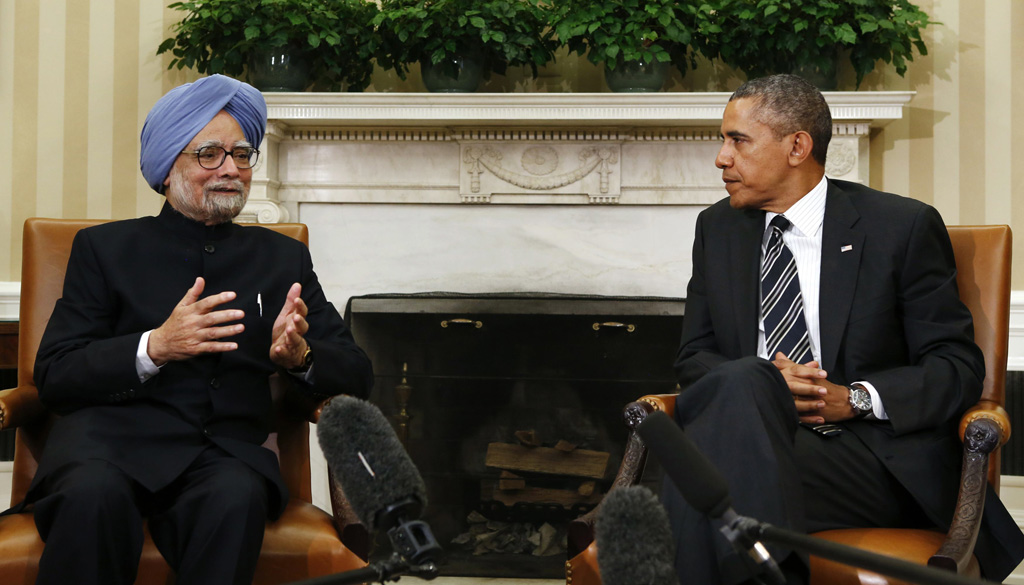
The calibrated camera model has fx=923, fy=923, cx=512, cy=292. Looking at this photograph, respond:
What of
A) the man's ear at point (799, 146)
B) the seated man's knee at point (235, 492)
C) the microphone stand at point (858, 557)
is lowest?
the seated man's knee at point (235, 492)

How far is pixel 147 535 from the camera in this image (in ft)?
5.46

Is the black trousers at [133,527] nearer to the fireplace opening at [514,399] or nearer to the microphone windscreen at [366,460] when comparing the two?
the microphone windscreen at [366,460]

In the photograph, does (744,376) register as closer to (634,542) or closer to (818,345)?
(818,345)

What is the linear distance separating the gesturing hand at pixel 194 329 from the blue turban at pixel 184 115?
0.41 metres

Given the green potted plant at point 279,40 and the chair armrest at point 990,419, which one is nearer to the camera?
the chair armrest at point 990,419

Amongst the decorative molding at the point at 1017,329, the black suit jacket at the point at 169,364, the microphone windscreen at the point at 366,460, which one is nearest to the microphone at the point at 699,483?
the microphone windscreen at the point at 366,460

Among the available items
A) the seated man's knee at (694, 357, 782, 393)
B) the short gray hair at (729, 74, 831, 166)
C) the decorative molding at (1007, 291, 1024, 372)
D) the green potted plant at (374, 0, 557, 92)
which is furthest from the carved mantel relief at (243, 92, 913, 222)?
the seated man's knee at (694, 357, 782, 393)

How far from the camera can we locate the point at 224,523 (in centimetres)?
160

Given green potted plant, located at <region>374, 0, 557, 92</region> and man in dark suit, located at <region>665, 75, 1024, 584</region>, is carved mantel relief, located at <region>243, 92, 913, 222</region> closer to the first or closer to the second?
green potted plant, located at <region>374, 0, 557, 92</region>

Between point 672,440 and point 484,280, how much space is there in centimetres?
256

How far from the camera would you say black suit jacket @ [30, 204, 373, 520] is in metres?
1.76

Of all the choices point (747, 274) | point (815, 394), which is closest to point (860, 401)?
point (815, 394)

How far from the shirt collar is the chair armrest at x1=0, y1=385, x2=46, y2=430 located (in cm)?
164

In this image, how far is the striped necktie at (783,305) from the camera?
6.56ft
